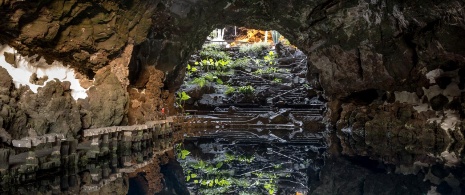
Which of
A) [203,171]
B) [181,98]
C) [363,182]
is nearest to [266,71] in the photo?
[181,98]

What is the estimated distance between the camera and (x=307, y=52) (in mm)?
21422

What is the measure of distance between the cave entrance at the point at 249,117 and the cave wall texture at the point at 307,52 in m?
1.84

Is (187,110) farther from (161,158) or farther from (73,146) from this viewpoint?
(73,146)

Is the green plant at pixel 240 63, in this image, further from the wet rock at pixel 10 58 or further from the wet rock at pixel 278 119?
the wet rock at pixel 10 58

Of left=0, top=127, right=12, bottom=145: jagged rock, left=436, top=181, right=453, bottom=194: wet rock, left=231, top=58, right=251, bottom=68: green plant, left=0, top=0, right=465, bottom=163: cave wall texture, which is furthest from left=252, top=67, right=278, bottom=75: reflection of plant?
left=0, top=127, right=12, bottom=145: jagged rock

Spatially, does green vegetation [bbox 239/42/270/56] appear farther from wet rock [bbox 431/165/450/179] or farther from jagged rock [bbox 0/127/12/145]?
jagged rock [bbox 0/127/12/145]

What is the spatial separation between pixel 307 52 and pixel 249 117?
14.9 ft

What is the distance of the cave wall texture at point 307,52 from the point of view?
1043 centimetres

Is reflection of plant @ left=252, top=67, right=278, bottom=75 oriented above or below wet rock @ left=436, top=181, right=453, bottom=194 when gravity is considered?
above

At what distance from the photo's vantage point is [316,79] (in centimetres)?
2359

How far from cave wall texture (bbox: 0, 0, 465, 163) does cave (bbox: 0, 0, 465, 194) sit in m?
0.04

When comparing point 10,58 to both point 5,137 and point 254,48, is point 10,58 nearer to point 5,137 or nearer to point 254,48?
point 5,137

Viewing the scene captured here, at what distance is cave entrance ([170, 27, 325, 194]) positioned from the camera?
32.2 feet

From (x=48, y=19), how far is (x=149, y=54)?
8.58m
